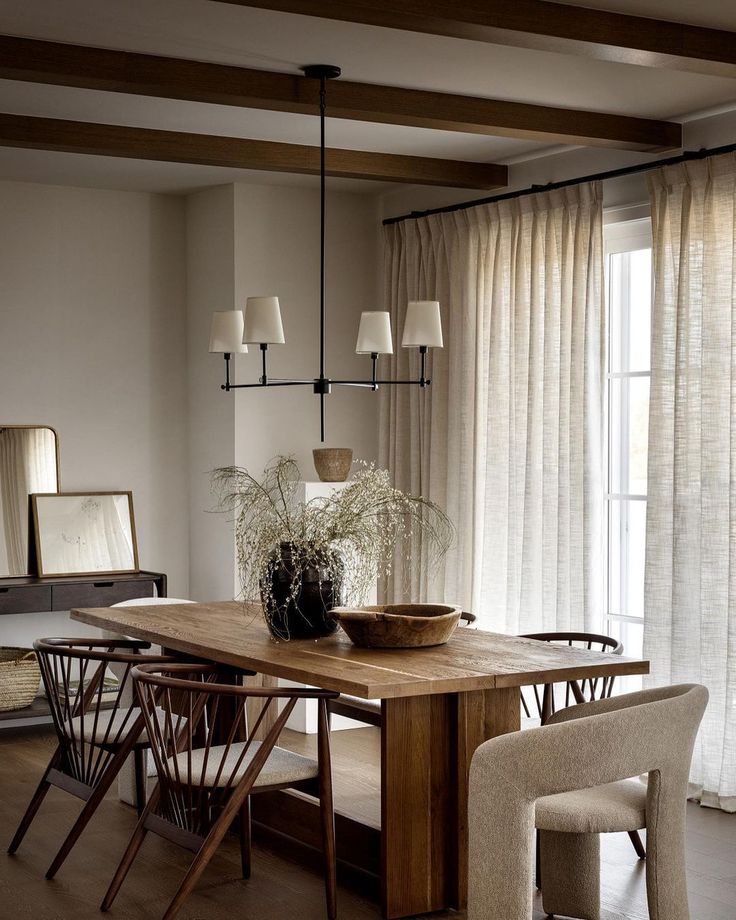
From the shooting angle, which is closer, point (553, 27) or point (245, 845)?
point (553, 27)

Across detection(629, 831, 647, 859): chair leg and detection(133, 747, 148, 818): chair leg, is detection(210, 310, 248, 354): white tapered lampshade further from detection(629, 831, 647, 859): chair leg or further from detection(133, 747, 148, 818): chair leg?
detection(629, 831, 647, 859): chair leg

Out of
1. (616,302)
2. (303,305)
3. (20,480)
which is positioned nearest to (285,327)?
(303,305)

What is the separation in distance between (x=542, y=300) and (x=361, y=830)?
2.72 meters

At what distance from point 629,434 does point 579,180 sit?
1135 millimetres

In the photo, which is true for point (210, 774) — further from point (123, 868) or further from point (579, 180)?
point (579, 180)

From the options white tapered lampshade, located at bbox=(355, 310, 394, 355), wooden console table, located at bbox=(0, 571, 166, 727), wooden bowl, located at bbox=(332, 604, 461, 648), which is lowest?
wooden console table, located at bbox=(0, 571, 166, 727)

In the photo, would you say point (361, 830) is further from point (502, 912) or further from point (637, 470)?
point (637, 470)

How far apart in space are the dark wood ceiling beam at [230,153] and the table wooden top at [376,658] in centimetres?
207

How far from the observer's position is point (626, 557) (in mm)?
5375

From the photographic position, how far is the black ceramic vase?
4.05m

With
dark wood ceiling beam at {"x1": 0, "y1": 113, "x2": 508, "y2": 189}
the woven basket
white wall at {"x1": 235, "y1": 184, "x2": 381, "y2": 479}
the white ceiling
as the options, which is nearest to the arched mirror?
the woven basket

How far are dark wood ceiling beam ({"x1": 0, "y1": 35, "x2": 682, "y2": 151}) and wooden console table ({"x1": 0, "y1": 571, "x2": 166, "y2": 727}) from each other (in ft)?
8.72

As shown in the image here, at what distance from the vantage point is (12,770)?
5.34m

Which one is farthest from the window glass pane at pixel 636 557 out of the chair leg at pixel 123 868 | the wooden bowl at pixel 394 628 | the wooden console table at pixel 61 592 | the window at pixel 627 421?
the chair leg at pixel 123 868
